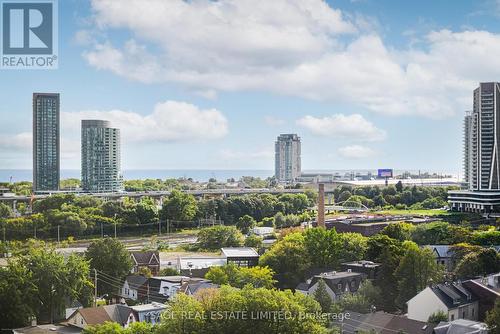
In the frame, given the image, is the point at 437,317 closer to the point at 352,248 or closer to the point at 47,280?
the point at 352,248

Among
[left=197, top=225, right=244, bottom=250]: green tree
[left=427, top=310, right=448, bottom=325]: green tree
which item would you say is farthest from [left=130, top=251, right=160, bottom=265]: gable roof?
[left=427, top=310, right=448, bottom=325]: green tree

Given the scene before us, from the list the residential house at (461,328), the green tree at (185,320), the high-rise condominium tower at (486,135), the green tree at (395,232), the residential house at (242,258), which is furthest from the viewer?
the high-rise condominium tower at (486,135)

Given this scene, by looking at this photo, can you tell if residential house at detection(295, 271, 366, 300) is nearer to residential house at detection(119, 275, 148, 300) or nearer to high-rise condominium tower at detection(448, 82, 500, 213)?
residential house at detection(119, 275, 148, 300)

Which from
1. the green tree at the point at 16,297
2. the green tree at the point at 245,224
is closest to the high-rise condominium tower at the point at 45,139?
the green tree at the point at 245,224

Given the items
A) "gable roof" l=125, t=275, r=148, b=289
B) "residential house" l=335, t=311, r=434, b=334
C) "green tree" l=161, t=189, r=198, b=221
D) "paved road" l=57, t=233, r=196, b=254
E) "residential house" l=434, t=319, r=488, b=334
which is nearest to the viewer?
"residential house" l=434, t=319, r=488, b=334

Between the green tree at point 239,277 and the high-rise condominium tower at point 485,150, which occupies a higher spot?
the high-rise condominium tower at point 485,150

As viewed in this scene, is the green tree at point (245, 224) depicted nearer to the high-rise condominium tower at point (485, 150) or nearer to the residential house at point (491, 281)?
the high-rise condominium tower at point (485, 150)

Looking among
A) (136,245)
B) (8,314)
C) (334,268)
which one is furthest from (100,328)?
(136,245)
